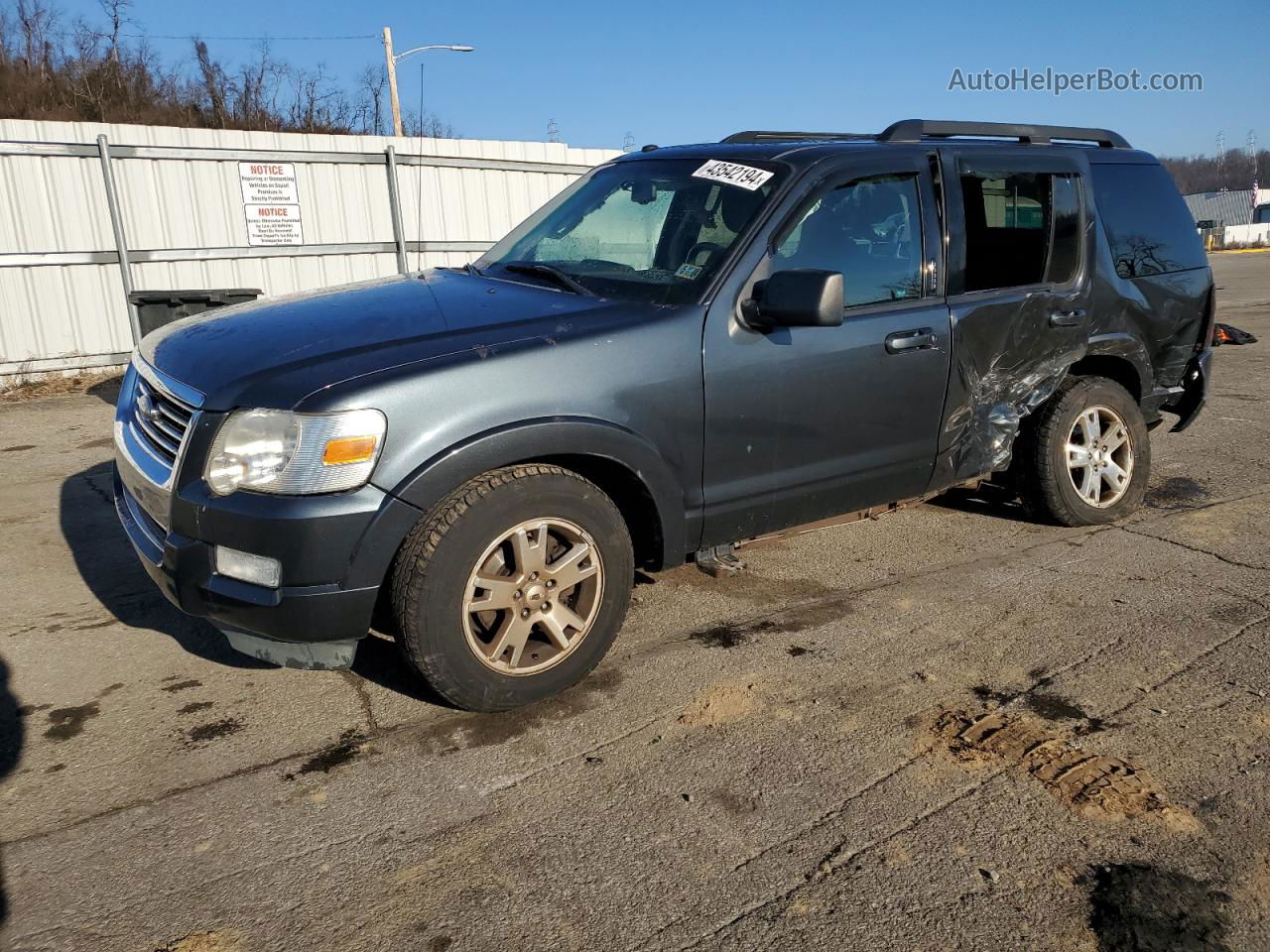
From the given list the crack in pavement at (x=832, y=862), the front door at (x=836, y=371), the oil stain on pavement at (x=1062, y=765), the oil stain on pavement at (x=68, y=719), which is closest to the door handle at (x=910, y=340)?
the front door at (x=836, y=371)

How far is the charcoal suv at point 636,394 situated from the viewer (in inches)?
114

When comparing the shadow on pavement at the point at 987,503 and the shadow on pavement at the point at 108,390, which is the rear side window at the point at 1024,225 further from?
the shadow on pavement at the point at 108,390

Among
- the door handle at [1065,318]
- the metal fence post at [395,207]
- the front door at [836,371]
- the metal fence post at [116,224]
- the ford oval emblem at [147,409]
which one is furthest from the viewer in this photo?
the metal fence post at [395,207]

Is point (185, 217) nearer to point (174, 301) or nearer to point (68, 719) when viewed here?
point (174, 301)

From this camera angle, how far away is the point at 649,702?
3.33 m

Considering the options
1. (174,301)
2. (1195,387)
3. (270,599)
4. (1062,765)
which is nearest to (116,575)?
(270,599)

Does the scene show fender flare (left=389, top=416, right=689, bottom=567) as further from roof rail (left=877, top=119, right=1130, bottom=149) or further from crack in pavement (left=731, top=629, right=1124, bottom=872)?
roof rail (left=877, top=119, right=1130, bottom=149)

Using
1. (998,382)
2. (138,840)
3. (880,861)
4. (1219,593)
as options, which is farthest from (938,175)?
(138,840)

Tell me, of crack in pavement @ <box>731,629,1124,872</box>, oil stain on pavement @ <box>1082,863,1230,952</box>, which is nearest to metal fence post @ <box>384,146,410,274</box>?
crack in pavement @ <box>731,629,1124,872</box>

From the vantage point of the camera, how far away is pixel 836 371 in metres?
3.78

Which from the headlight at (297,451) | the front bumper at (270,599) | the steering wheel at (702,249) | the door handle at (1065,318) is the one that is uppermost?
the steering wheel at (702,249)

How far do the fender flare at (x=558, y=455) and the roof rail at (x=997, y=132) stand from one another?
203cm

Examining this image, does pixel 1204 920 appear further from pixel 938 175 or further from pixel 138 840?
pixel 938 175

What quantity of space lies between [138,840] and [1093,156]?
512cm
